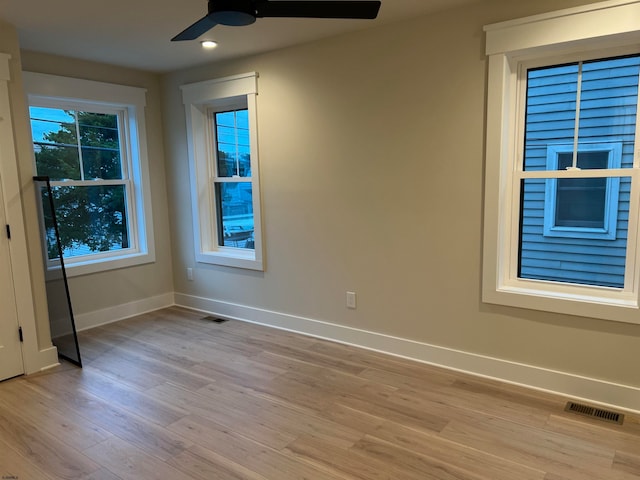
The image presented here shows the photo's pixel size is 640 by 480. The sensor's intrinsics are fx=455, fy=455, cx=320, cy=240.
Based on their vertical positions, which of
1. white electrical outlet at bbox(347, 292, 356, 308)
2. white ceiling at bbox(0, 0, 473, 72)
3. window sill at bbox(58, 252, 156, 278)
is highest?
white ceiling at bbox(0, 0, 473, 72)

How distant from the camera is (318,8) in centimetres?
194

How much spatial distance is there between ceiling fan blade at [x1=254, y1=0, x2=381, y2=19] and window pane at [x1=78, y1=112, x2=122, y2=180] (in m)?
2.97

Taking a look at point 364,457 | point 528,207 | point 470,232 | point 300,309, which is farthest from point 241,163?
point 364,457

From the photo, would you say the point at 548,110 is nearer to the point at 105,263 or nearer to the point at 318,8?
the point at 318,8

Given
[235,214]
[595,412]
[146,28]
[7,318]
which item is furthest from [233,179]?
[595,412]

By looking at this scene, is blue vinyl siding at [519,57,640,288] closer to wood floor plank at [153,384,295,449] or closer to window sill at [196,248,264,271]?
wood floor plank at [153,384,295,449]

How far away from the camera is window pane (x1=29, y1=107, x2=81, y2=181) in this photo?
3.92 meters

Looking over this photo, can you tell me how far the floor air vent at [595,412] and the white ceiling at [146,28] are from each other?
8.23 ft

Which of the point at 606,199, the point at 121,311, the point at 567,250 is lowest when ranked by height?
the point at 121,311

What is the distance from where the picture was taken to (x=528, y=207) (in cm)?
294

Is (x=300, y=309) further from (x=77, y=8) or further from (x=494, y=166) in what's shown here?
(x=77, y=8)

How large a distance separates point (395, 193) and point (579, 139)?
1190mm

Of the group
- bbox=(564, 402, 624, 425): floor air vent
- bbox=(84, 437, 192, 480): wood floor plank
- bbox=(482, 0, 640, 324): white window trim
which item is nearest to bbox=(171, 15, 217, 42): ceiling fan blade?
bbox=(482, 0, 640, 324): white window trim

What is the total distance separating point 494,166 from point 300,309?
2.00 metres
